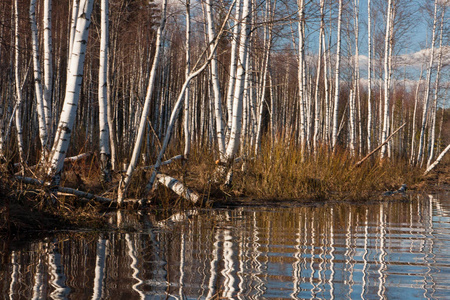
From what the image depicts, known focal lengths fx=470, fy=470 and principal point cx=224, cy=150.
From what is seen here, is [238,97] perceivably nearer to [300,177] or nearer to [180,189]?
[300,177]

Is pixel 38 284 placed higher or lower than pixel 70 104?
lower

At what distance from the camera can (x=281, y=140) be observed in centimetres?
816

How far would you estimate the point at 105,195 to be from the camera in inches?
266

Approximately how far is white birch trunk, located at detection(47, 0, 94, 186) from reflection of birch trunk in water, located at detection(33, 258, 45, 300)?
7.72 ft

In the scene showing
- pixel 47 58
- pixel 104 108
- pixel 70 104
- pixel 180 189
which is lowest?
pixel 180 189

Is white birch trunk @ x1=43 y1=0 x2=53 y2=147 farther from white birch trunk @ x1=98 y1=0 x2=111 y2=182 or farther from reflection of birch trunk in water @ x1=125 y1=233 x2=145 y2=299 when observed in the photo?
reflection of birch trunk in water @ x1=125 y1=233 x2=145 y2=299

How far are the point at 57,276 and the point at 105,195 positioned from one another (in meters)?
4.17

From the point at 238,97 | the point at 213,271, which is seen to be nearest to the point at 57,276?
the point at 213,271

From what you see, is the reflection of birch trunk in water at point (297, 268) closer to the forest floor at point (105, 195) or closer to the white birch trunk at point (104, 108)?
the forest floor at point (105, 195)

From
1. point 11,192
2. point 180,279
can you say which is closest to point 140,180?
point 11,192

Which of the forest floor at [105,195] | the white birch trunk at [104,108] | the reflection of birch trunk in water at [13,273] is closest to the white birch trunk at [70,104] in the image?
the forest floor at [105,195]

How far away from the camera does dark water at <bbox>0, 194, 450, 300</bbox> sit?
2.38 meters

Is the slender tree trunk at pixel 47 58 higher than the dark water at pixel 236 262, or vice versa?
the slender tree trunk at pixel 47 58

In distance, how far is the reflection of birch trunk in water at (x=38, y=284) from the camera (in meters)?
2.23
